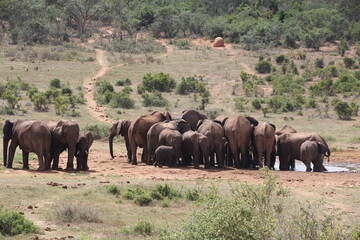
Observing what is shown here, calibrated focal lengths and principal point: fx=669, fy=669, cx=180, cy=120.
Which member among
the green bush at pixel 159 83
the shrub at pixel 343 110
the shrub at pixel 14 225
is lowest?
the shrub at pixel 14 225

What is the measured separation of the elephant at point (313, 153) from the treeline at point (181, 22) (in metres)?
41.0

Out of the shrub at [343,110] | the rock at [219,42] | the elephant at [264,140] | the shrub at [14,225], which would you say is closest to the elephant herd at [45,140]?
the elephant at [264,140]

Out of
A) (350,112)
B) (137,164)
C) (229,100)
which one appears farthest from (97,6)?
(137,164)

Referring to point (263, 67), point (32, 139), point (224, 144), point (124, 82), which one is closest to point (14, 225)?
point (32, 139)

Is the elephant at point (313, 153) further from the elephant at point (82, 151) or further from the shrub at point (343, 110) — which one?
the shrub at point (343, 110)

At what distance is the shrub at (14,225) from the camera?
11125mm

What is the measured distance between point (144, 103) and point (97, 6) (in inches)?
1773

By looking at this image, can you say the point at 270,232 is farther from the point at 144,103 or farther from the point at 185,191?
the point at 144,103

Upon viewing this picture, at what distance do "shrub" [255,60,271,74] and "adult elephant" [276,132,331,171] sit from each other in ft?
93.4

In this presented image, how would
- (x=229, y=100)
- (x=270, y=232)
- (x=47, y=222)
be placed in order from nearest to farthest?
1. (x=270, y=232)
2. (x=47, y=222)
3. (x=229, y=100)

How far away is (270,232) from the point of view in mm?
9242

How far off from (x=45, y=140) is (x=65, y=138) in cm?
73

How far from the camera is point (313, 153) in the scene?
67.5 ft

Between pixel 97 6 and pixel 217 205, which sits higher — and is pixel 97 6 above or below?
above
